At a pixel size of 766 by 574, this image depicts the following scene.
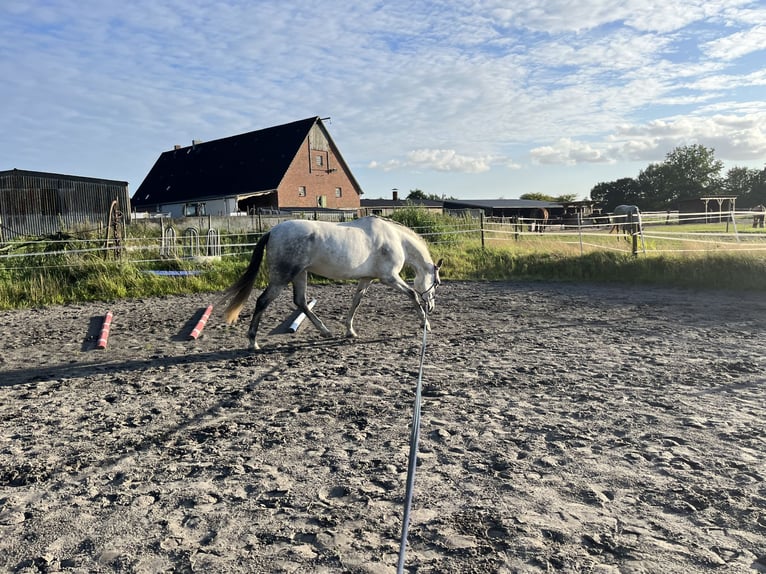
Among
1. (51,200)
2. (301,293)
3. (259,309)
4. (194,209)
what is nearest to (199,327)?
(259,309)

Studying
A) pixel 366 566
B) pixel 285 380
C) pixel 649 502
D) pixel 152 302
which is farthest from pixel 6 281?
pixel 649 502

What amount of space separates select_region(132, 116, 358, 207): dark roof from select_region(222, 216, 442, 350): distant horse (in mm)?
29879

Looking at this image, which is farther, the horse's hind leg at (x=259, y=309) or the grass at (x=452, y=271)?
the grass at (x=452, y=271)

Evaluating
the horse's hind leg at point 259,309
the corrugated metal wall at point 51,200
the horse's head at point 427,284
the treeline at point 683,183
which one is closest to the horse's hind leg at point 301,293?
the horse's hind leg at point 259,309

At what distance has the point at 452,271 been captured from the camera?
12.7 m

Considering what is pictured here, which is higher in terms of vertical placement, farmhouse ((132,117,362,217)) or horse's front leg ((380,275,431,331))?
farmhouse ((132,117,362,217))

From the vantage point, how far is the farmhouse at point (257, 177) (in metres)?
35.2

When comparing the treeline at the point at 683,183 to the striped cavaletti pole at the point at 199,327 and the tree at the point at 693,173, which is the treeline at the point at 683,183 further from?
the striped cavaletti pole at the point at 199,327

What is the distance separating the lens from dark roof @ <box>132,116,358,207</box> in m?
36.1

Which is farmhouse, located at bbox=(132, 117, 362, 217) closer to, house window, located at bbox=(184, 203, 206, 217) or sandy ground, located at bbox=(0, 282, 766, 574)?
house window, located at bbox=(184, 203, 206, 217)

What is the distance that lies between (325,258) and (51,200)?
23052mm

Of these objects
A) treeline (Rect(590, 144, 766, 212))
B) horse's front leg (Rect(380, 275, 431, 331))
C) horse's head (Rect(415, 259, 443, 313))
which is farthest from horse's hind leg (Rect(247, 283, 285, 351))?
treeline (Rect(590, 144, 766, 212))

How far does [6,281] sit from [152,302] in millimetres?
3001

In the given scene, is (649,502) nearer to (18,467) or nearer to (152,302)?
(18,467)
